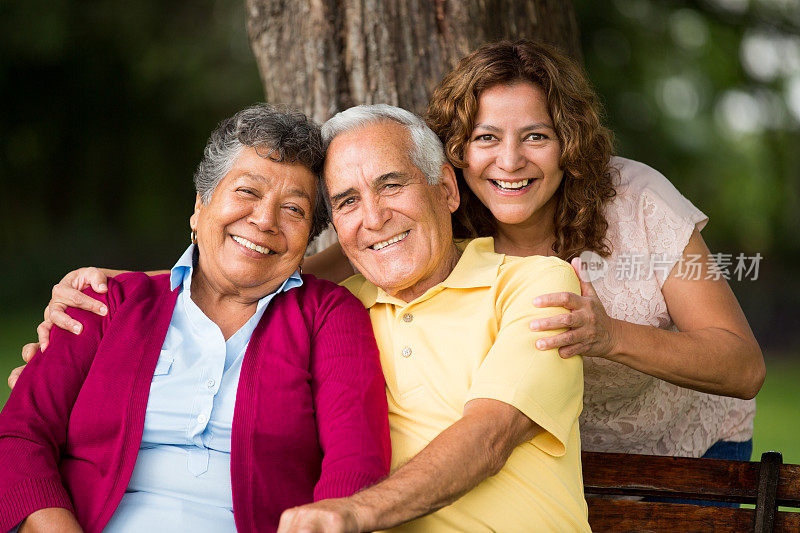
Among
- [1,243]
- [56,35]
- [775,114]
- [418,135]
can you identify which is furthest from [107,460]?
[1,243]

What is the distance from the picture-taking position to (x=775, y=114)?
8.06m

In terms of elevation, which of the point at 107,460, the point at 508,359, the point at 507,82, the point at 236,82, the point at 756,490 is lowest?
the point at 756,490

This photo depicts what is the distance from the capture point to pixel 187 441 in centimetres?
221

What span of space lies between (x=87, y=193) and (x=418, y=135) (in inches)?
410

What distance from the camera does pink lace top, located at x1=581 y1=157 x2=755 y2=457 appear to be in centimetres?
273

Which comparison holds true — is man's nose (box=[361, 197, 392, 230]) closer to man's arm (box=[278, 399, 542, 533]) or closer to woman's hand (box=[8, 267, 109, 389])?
man's arm (box=[278, 399, 542, 533])

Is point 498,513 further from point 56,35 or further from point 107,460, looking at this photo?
point 56,35

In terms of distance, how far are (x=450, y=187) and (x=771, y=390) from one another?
8124 millimetres

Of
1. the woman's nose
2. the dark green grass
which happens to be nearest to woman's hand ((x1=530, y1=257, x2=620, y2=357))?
the woman's nose

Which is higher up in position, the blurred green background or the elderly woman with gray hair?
the blurred green background

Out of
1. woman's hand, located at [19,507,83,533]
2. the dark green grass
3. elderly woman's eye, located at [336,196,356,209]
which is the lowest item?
the dark green grass

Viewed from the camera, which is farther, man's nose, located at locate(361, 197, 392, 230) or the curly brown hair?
the curly brown hair

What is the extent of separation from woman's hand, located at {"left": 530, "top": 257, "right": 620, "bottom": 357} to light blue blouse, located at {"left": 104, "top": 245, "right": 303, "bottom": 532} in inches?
33.5

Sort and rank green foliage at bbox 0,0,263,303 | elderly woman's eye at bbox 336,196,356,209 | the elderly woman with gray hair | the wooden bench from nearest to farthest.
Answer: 1. the elderly woman with gray hair
2. elderly woman's eye at bbox 336,196,356,209
3. the wooden bench
4. green foliage at bbox 0,0,263,303
